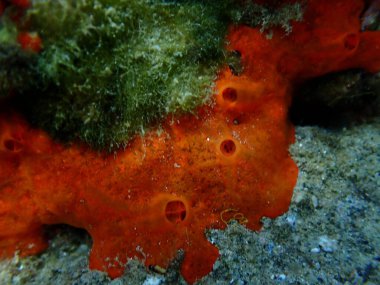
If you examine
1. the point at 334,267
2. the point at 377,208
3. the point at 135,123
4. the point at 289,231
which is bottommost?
the point at 334,267

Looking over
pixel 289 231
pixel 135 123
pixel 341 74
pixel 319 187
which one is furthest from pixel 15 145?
pixel 341 74

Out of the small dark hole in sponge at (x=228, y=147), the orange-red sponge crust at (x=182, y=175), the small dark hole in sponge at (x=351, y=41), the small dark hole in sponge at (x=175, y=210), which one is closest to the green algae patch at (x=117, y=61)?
the orange-red sponge crust at (x=182, y=175)

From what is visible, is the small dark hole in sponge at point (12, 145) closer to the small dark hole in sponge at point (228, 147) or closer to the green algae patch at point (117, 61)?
the green algae patch at point (117, 61)

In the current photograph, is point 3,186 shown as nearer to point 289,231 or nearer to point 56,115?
point 56,115

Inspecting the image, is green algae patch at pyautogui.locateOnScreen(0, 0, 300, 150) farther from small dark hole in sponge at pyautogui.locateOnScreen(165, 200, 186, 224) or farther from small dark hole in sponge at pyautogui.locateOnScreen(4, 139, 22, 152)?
small dark hole in sponge at pyautogui.locateOnScreen(165, 200, 186, 224)

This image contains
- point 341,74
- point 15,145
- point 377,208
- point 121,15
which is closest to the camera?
point 121,15

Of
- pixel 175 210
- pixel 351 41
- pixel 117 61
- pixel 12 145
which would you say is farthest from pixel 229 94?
pixel 12 145

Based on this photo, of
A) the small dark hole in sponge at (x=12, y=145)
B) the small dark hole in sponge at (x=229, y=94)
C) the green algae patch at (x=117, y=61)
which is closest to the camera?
the green algae patch at (x=117, y=61)
